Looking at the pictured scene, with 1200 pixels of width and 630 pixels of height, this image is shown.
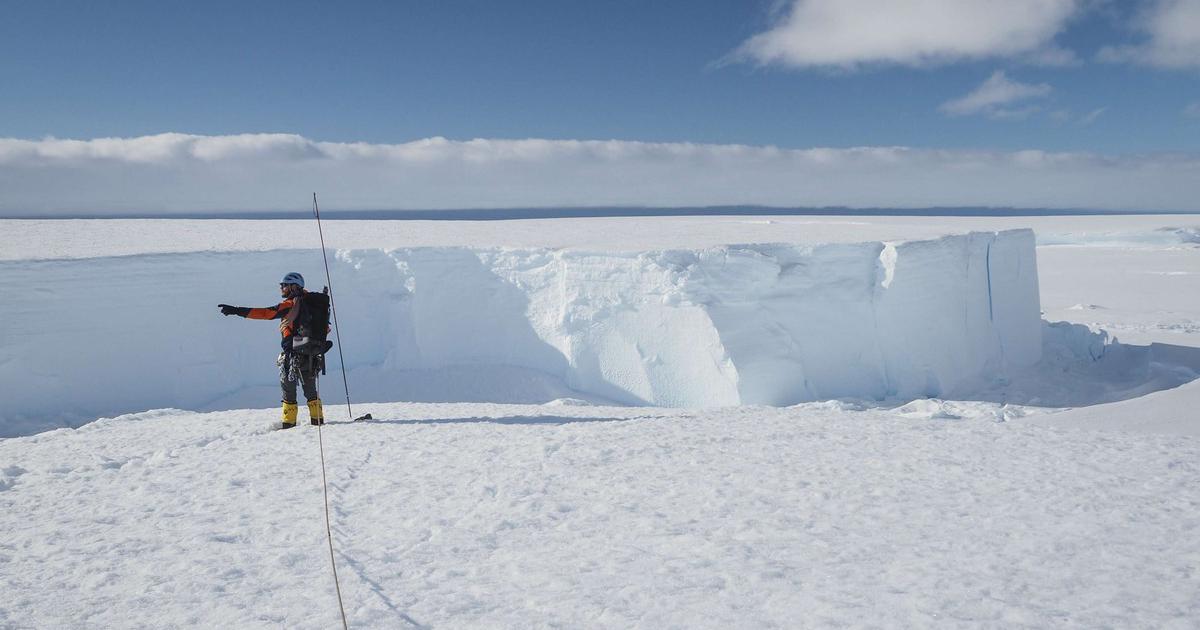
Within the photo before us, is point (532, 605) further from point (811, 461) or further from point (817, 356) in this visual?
point (817, 356)

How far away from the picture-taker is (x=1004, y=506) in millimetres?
3523

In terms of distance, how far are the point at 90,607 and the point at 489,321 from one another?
7.79 meters

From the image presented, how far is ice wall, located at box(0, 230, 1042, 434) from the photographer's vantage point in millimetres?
8781

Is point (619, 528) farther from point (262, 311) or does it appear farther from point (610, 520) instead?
point (262, 311)

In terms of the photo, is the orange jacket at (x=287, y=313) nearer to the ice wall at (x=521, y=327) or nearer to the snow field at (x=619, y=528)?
the snow field at (x=619, y=528)

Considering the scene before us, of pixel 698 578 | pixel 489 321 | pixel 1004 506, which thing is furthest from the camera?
pixel 489 321

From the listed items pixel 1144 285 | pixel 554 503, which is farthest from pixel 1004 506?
pixel 1144 285

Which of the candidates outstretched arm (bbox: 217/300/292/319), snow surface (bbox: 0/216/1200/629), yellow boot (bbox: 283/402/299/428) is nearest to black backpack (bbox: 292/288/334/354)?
outstretched arm (bbox: 217/300/292/319)

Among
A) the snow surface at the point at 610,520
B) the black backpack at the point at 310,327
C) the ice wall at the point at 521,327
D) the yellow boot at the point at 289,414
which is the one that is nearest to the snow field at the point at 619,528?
the snow surface at the point at 610,520

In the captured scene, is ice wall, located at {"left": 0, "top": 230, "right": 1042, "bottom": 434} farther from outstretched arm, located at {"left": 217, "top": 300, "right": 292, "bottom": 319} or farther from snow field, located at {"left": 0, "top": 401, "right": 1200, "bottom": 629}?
snow field, located at {"left": 0, "top": 401, "right": 1200, "bottom": 629}

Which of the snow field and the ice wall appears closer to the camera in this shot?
the snow field

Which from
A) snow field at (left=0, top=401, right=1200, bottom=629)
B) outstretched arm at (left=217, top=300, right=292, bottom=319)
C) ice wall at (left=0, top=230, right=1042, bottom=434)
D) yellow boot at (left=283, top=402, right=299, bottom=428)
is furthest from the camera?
ice wall at (left=0, top=230, right=1042, bottom=434)

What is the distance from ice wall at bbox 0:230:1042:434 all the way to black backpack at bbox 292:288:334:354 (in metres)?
3.66

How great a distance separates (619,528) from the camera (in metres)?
3.38
